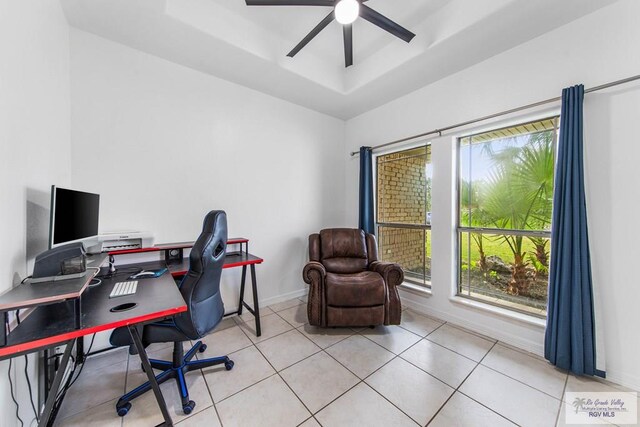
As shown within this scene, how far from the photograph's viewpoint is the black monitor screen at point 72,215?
→ 1.29m

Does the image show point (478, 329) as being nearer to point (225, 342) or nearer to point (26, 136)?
point (225, 342)

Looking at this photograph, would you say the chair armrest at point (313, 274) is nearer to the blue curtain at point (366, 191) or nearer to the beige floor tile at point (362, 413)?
the beige floor tile at point (362, 413)

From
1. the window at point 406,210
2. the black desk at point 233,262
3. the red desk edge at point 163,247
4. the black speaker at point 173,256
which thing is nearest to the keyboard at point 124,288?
the black desk at point 233,262

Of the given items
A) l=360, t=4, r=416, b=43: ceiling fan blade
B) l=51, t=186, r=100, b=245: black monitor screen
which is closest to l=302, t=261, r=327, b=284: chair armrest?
l=51, t=186, r=100, b=245: black monitor screen

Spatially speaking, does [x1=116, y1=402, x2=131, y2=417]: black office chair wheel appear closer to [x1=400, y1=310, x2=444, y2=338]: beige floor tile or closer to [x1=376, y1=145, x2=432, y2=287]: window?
[x1=400, y1=310, x2=444, y2=338]: beige floor tile

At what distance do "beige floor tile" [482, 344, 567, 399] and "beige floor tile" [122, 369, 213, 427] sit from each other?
2.15m

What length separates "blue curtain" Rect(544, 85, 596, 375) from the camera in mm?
1724

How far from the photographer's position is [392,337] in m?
2.32

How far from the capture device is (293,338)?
2.30 meters

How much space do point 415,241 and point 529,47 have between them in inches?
85.1

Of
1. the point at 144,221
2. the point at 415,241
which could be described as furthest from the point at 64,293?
the point at 415,241

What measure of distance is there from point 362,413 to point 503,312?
170 centimetres

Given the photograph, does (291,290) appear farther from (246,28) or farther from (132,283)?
(246,28)

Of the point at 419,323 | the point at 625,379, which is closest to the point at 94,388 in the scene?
the point at 419,323
